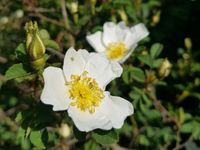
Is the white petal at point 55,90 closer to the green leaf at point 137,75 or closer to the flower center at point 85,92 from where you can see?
the flower center at point 85,92

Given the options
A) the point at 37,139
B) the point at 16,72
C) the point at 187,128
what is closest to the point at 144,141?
the point at 187,128

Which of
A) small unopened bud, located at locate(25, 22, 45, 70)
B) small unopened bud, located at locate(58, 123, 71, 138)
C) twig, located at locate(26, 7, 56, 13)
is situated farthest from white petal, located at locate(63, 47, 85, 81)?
twig, located at locate(26, 7, 56, 13)

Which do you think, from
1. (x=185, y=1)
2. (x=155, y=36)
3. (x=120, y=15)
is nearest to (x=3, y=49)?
(x=120, y=15)

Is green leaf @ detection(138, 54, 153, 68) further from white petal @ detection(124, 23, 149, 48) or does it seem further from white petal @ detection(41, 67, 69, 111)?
white petal @ detection(41, 67, 69, 111)

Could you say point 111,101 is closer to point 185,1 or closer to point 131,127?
point 131,127

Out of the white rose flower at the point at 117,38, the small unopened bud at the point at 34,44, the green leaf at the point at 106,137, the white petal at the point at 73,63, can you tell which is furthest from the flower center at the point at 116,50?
the small unopened bud at the point at 34,44

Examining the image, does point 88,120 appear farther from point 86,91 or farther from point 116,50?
point 116,50
